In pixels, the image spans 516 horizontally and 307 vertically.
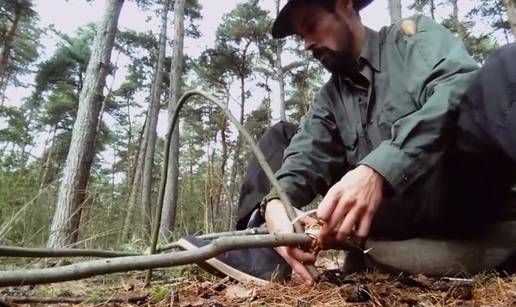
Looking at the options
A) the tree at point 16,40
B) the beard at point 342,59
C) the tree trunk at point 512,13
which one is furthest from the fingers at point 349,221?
the tree at point 16,40

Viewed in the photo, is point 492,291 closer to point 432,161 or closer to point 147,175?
point 432,161

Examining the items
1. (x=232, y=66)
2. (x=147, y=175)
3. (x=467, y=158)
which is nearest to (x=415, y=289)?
(x=467, y=158)

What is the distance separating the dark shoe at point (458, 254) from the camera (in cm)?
144

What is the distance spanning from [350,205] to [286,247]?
274 mm

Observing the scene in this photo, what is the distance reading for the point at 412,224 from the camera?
154cm

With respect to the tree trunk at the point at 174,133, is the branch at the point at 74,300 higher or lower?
lower

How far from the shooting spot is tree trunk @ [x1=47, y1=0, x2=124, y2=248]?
5457 millimetres

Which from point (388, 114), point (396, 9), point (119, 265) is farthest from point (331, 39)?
point (396, 9)

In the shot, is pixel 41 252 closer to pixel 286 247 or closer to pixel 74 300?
pixel 74 300

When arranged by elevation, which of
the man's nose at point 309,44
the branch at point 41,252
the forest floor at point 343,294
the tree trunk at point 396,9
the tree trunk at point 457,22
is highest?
the tree trunk at point 457,22

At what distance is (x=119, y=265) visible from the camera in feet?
2.63

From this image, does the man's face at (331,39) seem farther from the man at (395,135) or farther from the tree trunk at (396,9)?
the tree trunk at (396,9)

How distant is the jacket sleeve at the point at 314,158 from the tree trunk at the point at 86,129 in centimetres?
424

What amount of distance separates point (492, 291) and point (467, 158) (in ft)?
1.35
